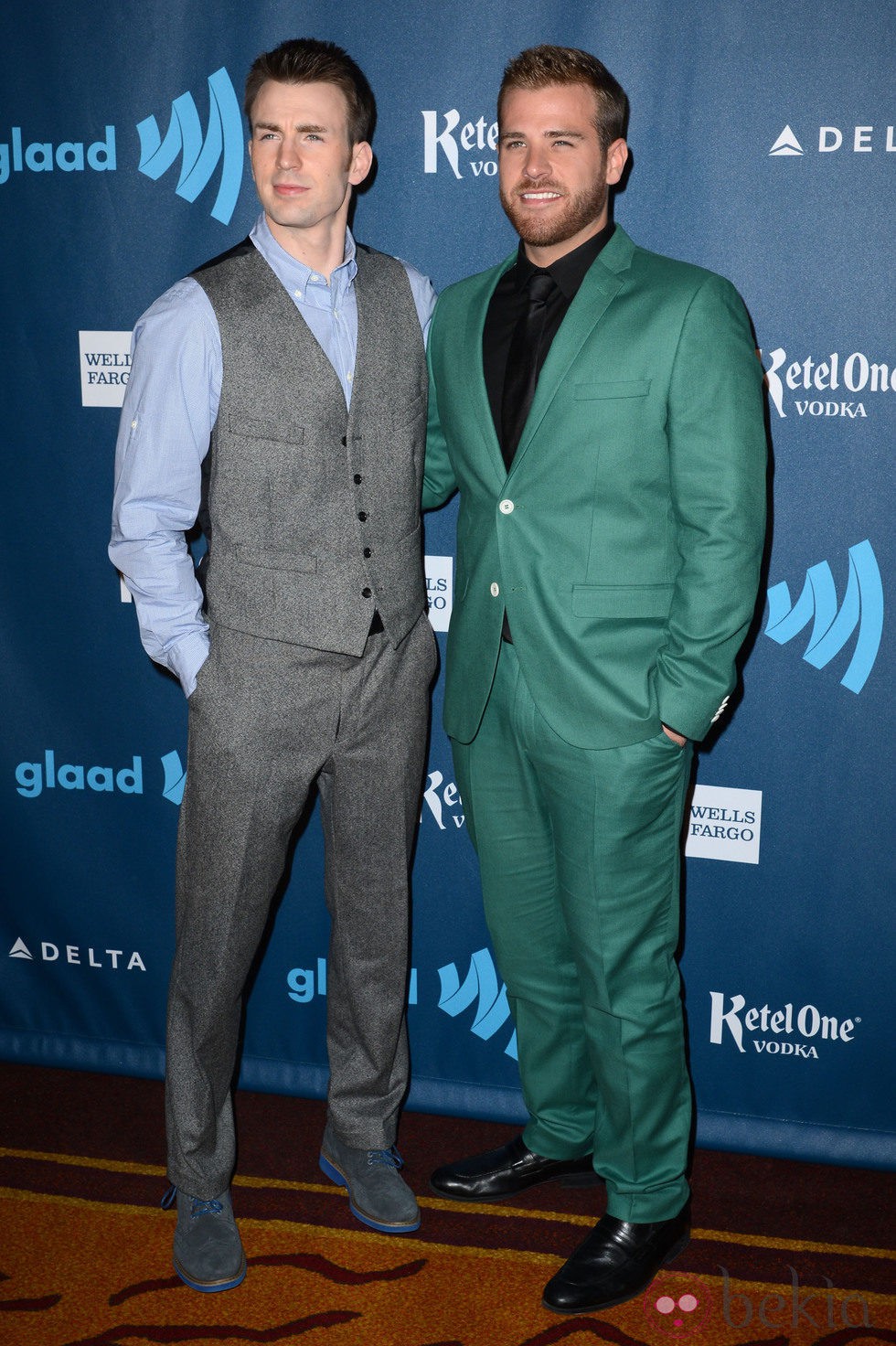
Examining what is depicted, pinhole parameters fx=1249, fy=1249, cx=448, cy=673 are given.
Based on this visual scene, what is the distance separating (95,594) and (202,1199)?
123 cm

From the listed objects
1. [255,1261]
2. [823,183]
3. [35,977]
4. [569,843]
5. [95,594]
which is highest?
[823,183]

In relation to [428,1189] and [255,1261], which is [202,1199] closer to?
[255,1261]

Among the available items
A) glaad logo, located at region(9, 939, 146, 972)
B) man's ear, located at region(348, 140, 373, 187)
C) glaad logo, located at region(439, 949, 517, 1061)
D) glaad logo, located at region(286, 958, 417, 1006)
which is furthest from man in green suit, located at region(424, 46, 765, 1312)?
glaad logo, located at region(9, 939, 146, 972)

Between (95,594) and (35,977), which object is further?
(35,977)

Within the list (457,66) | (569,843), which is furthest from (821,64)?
(569,843)

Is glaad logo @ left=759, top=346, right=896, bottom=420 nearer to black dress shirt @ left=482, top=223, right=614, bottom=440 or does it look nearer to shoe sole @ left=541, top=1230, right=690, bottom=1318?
black dress shirt @ left=482, top=223, right=614, bottom=440

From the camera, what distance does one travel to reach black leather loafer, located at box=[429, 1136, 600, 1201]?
238 centimetres

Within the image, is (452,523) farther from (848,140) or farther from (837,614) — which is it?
(848,140)

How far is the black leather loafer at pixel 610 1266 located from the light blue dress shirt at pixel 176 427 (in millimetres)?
1169

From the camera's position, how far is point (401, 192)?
2387 millimetres

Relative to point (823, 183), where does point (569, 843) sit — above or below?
below

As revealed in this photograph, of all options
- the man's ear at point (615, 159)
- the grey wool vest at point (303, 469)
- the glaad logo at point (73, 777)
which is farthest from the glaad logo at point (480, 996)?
the man's ear at point (615, 159)

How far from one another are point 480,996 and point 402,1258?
2.00ft

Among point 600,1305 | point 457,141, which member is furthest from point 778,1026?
point 457,141
